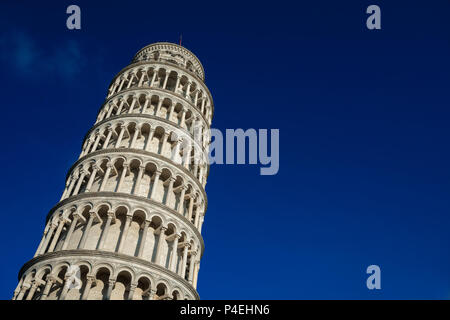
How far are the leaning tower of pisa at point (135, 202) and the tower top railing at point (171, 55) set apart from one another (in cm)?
257

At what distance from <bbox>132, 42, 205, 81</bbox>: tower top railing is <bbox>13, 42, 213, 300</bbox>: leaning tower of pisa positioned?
2.57 m

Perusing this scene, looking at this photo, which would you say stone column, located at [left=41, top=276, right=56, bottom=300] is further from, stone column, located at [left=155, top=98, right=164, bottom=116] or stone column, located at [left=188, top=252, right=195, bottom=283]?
stone column, located at [left=155, top=98, right=164, bottom=116]

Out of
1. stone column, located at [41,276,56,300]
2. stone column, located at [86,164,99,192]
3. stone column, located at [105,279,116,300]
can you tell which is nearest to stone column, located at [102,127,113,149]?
stone column, located at [86,164,99,192]

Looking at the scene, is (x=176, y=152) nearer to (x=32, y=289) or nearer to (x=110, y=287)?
(x=110, y=287)

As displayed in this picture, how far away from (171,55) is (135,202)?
19.2m

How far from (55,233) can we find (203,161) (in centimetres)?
1248

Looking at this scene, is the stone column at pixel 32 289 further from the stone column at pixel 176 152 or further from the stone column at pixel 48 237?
the stone column at pixel 176 152

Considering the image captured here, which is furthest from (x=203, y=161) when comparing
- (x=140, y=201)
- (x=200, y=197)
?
(x=140, y=201)

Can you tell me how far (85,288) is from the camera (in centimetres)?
2122

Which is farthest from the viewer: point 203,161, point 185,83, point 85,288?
point 185,83

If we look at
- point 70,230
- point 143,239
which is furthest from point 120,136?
point 143,239
